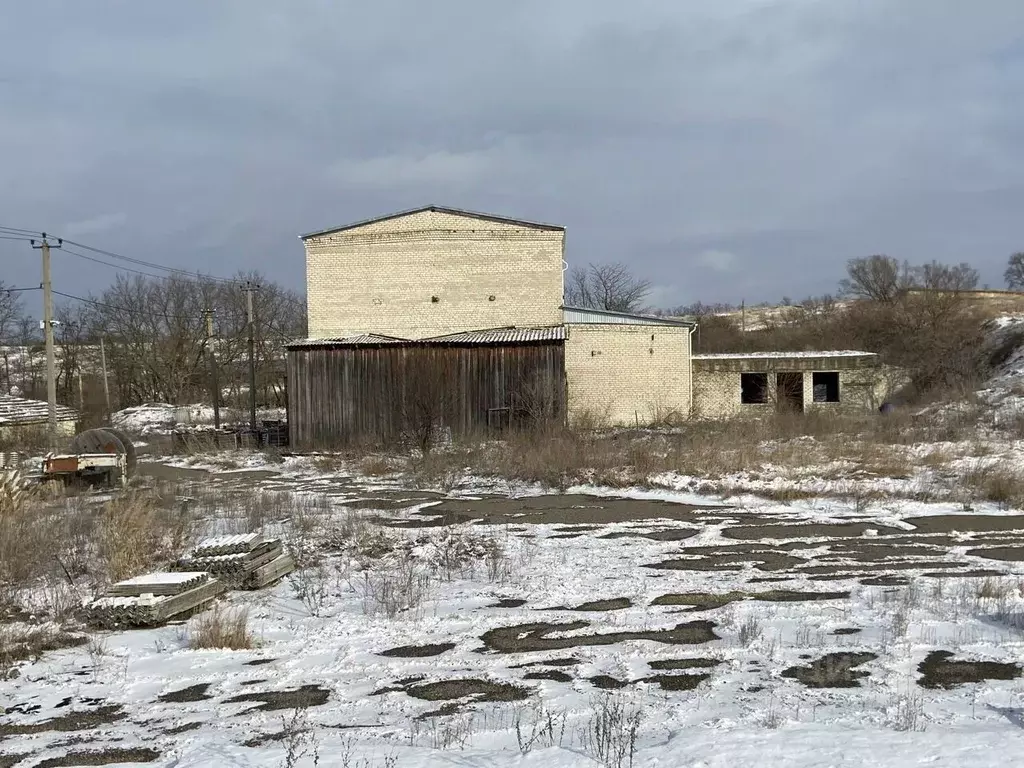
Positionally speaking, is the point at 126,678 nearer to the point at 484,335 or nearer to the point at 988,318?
the point at 484,335

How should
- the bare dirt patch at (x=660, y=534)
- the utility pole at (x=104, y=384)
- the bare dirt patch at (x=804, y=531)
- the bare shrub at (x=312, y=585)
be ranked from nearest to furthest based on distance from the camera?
the bare shrub at (x=312, y=585) < the bare dirt patch at (x=804, y=531) < the bare dirt patch at (x=660, y=534) < the utility pole at (x=104, y=384)

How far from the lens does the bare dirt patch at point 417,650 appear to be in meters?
6.36

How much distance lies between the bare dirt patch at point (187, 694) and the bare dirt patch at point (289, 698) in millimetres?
244

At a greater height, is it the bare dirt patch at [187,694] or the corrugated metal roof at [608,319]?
the corrugated metal roof at [608,319]

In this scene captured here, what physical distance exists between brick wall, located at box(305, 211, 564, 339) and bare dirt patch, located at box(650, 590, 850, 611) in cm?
2182

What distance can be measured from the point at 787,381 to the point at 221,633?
2865 centimetres

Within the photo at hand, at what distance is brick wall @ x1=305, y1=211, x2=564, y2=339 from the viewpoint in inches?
1168

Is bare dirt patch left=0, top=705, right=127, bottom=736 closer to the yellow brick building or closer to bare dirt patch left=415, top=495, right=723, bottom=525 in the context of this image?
bare dirt patch left=415, top=495, right=723, bottom=525

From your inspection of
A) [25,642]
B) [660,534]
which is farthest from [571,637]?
[660,534]

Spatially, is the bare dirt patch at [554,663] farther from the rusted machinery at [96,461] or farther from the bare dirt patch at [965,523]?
the rusted machinery at [96,461]

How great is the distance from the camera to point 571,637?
6691 millimetres

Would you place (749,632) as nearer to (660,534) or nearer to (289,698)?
(289,698)

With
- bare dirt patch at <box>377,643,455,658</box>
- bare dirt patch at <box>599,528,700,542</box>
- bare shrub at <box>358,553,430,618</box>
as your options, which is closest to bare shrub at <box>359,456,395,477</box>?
bare dirt patch at <box>599,528,700,542</box>

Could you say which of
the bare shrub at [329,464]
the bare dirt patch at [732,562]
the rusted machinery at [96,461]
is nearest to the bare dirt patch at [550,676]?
the bare dirt patch at [732,562]
